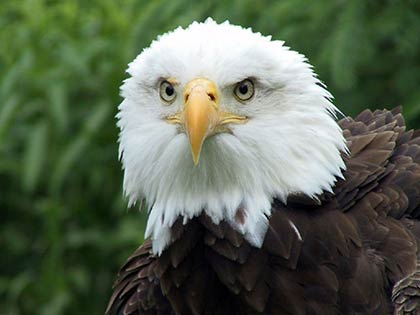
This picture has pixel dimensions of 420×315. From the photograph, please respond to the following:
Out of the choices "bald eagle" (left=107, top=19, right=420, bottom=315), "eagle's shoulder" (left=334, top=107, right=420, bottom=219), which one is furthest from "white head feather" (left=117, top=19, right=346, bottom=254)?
"eagle's shoulder" (left=334, top=107, right=420, bottom=219)

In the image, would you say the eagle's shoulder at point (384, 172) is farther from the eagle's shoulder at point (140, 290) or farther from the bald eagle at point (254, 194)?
the eagle's shoulder at point (140, 290)

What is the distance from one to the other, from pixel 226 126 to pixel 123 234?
Answer: 4020 mm

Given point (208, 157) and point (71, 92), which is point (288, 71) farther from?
point (71, 92)

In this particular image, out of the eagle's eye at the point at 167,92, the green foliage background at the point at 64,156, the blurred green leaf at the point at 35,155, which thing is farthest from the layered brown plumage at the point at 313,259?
the blurred green leaf at the point at 35,155

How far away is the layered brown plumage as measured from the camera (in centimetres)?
514

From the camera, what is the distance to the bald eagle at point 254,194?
5.05 meters

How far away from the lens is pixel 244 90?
5082 mm

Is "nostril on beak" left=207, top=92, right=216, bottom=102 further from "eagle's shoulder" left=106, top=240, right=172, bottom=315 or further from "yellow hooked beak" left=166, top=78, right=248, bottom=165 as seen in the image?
"eagle's shoulder" left=106, top=240, right=172, bottom=315

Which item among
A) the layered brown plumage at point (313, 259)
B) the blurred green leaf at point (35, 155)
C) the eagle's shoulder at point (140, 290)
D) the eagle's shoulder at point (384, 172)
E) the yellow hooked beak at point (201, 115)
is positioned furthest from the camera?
the blurred green leaf at point (35, 155)

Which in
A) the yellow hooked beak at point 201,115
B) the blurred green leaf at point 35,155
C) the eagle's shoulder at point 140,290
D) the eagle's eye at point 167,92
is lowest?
the eagle's shoulder at point 140,290

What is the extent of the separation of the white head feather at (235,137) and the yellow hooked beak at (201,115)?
0.12 feet

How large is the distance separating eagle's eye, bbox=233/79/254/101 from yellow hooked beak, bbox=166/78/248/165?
86 millimetres

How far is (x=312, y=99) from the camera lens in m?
5.15

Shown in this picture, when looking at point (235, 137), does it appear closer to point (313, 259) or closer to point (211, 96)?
point (211, 96)
